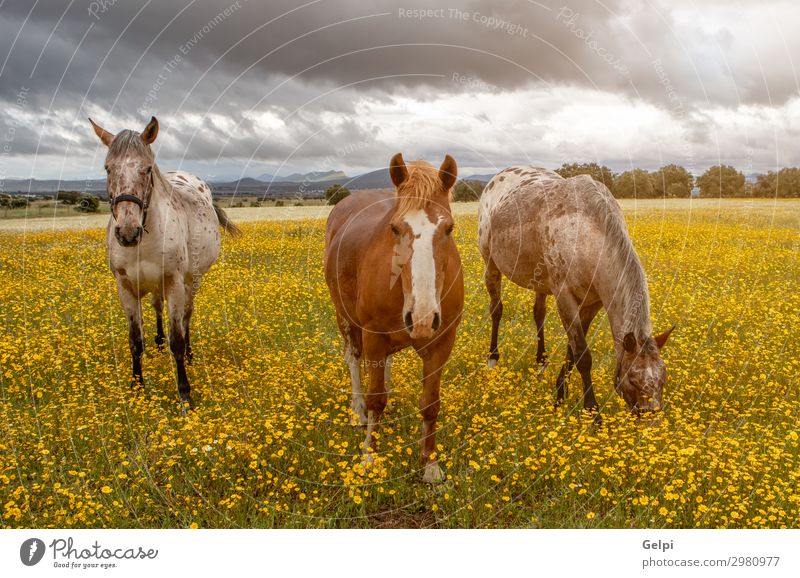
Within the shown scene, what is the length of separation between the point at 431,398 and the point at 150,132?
4698mm

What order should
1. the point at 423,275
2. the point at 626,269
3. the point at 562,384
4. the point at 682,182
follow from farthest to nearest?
the point at 682,182
the point at 562,384
the point at 626,269
the point at 423,275

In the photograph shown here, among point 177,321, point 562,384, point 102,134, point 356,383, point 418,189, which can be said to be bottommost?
point 562,384

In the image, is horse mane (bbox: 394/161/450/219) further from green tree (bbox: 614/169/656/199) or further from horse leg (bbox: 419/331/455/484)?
green tree (bbox: 614/169/656/199)

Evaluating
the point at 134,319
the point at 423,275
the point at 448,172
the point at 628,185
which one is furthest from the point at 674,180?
the point at 134,319

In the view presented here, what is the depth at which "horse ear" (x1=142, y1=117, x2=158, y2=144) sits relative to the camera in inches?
246

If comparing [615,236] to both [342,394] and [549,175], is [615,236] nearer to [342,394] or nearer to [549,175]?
[549,175]

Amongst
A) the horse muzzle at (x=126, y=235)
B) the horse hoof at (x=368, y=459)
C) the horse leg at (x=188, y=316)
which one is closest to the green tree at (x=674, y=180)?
the horse hoof at (x=368, y=459)

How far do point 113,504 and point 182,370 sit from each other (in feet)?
9.36

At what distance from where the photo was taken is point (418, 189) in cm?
449

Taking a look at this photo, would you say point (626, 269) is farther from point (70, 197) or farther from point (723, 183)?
point (70, 197)

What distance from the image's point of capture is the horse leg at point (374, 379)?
211 inches

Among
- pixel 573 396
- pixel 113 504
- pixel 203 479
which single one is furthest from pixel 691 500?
pixel 113 504

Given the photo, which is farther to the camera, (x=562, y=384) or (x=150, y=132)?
(x=562, y=384)

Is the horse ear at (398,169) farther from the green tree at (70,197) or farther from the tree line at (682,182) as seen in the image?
the green tree at (70,197)
